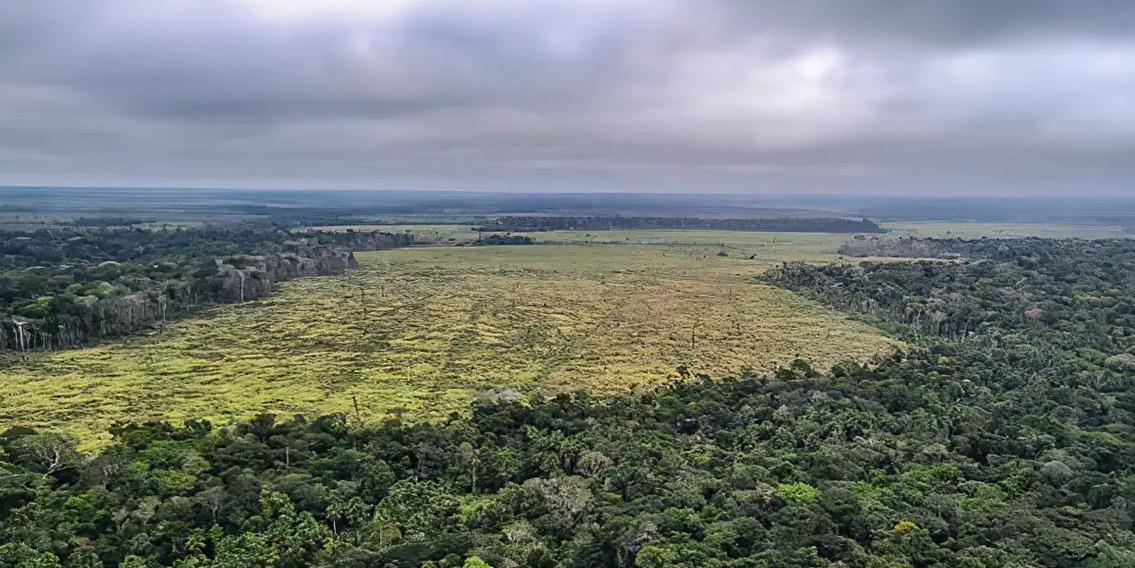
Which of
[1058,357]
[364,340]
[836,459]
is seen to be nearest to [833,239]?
[1058,357]

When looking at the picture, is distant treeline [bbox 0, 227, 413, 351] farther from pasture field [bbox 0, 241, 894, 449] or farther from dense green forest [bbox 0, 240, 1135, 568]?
dense green forest [bbox 0, 240, 1135, 568]

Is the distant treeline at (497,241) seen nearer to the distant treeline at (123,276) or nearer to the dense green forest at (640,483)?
the distant treeline at (123,276)

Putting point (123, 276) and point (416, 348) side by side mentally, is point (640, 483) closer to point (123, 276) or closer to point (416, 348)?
point (416, 348)

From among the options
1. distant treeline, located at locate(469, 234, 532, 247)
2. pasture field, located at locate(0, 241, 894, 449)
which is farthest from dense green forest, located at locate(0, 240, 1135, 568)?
distant treeline, located at locate(469, 234, 532, 247)

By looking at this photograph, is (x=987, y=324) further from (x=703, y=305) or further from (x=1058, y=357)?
(x=703, y=305)

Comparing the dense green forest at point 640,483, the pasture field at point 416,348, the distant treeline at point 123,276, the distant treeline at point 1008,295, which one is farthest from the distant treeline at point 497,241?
the dense green forest at point 640,483

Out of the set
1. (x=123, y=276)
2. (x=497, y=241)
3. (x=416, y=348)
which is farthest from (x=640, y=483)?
(x=497, y=241)
